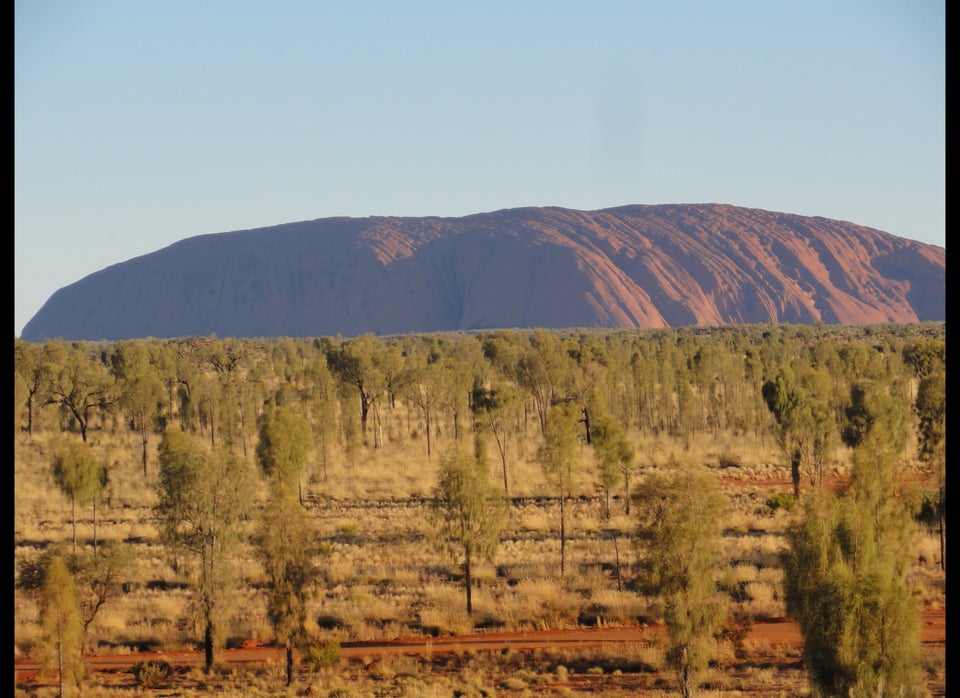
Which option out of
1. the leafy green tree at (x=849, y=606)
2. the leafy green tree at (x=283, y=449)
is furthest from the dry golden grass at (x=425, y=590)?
the leafy green tree at (x=849, y=606)

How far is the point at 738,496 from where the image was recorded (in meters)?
48.4

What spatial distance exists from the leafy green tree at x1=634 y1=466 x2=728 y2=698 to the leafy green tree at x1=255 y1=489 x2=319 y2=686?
8.77m

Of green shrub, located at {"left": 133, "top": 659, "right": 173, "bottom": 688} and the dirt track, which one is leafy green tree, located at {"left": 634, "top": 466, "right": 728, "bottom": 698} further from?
green shrub, located at {"left": 133, "top": 659, "right": 173, "bottom": 688}

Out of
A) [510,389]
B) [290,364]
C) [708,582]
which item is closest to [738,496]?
[510,389]

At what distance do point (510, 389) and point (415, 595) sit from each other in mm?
25989

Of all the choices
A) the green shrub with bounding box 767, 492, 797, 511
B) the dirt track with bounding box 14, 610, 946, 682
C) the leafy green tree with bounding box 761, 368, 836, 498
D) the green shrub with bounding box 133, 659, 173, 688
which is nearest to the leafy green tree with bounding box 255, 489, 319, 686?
the dirt track with bounding box 14, 610, 946, 682

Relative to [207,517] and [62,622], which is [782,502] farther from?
[62,622]

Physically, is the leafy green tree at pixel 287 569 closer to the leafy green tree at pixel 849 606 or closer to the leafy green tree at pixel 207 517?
the leafy green tree at pixel 207 517

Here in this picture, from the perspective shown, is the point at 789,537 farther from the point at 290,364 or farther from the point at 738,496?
the point at 290,364

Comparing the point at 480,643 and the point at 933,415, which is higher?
the point at 933,415

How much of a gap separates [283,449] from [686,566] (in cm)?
2498

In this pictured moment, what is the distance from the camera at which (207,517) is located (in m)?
27.1

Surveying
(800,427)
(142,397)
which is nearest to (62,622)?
(800,427)

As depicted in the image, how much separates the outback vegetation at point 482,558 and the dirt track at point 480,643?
0.83ft
